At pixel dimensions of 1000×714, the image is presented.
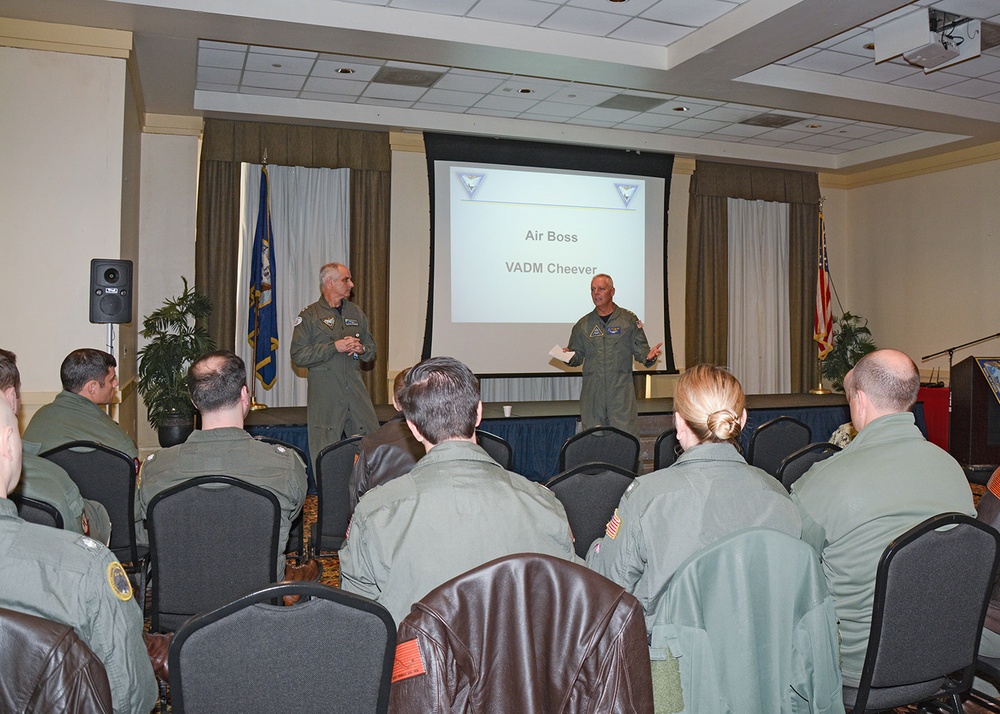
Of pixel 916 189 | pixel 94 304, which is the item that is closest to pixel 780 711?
pixel 94 304

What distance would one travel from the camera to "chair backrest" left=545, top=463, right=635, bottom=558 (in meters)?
3.02

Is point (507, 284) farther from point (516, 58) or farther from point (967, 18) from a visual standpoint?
point (967, 18)

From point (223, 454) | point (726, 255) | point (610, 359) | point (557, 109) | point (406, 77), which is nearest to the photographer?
point (223, 454)

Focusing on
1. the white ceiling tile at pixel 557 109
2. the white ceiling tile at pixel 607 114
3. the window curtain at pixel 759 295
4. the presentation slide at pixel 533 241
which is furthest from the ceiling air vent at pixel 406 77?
the window curtain at pixel 759 295

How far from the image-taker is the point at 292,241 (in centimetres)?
850

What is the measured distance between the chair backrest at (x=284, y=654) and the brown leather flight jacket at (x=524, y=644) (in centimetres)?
8

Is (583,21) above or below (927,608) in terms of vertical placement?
above

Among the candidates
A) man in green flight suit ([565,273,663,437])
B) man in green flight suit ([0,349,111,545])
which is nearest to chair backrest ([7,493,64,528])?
man in green flight suit ([0,349,111,545])

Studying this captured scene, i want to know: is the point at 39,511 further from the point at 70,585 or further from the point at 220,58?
the point at 220,58

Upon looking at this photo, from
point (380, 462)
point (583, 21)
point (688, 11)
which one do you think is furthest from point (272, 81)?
point (380, 462)

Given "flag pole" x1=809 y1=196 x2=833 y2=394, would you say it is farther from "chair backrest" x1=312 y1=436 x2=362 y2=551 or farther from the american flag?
"chair backrest" x1=312 y1=436 x2=362 y2=551

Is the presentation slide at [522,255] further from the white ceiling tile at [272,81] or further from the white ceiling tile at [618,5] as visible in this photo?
the white ceiling tile at [618,5]

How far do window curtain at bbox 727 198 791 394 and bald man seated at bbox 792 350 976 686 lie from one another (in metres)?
8.26

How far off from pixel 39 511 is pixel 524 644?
1621mm
